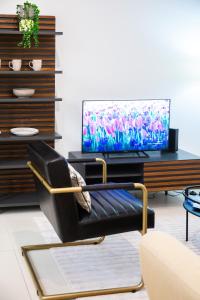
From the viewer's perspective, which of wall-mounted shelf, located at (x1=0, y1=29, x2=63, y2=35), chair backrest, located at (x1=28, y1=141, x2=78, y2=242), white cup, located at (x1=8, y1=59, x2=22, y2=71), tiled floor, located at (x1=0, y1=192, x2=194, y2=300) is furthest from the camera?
white cup, located at (x1=8, y1=59, x2=22, y2=71)

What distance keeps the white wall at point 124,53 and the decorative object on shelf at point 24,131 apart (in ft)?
1.52

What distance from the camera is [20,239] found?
4.98 meters

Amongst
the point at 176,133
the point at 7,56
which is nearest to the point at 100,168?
the point at 176,133

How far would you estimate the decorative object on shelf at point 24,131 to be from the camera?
227 inches

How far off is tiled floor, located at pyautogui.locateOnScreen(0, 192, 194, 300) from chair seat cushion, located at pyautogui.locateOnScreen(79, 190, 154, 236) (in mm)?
468

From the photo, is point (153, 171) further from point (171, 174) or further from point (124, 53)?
point (124, 53)

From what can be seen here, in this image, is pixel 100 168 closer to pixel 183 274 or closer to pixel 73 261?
pixel 73 261

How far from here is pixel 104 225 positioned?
3.96 m

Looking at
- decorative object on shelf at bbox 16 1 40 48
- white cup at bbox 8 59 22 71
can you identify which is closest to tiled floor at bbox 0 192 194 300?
white cup at bbox 8 59 22 71

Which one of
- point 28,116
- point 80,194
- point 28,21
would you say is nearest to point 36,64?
point 28,21

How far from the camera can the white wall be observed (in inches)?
243

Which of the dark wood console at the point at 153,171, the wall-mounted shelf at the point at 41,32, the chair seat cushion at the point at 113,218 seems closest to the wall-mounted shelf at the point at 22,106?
the wall-mounted shelf at the point at 41,32

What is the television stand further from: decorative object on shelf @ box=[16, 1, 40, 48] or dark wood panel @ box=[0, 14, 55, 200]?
decorative object on shelf @ box=[16, 1, 40, 48]

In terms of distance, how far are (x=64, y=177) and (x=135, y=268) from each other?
1002 mm
